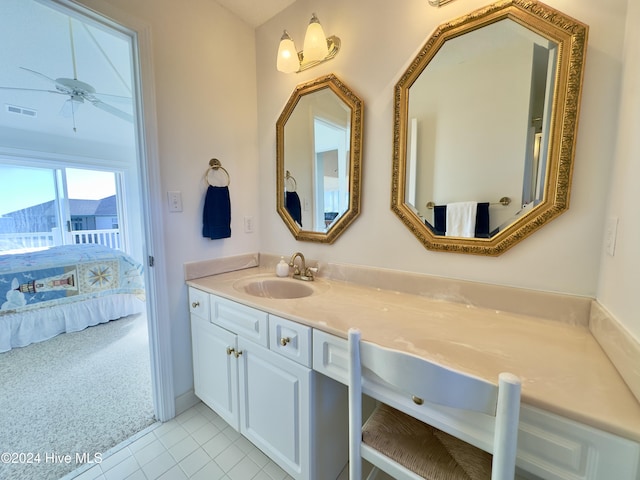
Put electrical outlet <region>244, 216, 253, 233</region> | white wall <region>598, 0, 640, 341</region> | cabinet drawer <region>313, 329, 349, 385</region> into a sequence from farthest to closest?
electrical outlet <region>244, 216, 253, 233</region>, cabinet drawer <region>313, 329, 349, 385</region>, white wall <region>598, 0, 640, 341</region>

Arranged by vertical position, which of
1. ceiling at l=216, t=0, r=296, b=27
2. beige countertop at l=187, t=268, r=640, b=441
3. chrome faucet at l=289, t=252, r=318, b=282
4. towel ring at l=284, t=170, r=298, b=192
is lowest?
beige countertop at l=187, t=268, r=640, b=441

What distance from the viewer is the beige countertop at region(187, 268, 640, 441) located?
0.55 meters

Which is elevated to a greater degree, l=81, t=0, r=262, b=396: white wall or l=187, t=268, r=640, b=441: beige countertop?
l=81, t=0, r=262, b=396: white wall

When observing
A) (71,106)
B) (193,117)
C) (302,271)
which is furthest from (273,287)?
(71,106)

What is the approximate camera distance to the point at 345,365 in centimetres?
89

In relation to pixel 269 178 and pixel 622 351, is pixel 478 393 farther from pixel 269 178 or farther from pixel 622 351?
pixel 269 178

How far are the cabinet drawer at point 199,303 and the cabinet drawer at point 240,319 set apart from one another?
62 mm

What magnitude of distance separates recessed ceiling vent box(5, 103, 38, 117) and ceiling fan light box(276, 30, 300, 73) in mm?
3549

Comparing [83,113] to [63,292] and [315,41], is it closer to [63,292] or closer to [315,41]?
[63,292]

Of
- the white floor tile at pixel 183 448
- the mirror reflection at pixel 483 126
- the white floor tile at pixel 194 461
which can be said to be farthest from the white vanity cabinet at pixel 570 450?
the white floor tile at pixel 183 448

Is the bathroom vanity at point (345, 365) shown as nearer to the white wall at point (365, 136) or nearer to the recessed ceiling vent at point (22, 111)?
the white wall at point (365, 136)

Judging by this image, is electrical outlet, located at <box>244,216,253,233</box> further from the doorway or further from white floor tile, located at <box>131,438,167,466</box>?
white floor tile, located at <box>131,438,167,466</box>

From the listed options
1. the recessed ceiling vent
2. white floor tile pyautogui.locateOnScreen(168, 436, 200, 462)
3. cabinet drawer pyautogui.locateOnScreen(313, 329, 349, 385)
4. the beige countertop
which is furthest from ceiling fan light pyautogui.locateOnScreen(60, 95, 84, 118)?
cabinet drawer pyautogui.locateOnScreen(313, 329, 349, 385)

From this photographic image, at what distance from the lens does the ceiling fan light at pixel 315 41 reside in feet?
4.37
